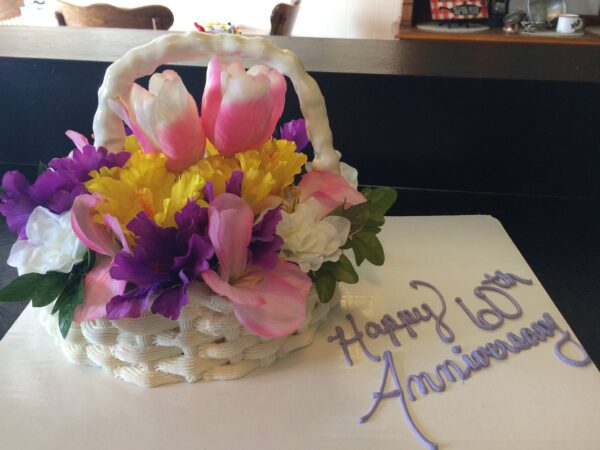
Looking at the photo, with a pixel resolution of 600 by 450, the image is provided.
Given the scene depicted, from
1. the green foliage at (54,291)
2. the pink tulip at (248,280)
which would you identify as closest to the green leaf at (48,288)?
the green foliage at (54,291)

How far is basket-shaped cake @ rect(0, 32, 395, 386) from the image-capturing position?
1.49 ft

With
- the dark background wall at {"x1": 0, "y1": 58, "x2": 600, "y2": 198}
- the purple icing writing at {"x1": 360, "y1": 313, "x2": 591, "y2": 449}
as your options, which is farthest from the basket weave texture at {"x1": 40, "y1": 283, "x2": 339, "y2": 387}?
the dark background wall at {"x1": 0, "y1": 58, "x2": 600, "y2": 198}

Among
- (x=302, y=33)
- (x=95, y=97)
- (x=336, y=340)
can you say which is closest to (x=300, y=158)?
(x=336, y=340)

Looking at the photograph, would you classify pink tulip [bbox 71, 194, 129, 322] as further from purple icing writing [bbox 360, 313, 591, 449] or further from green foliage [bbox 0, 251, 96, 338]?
purple icing writing [bbox 360, 313, 591, 449]

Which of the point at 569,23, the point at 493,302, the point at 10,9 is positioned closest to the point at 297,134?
the point at 493,302

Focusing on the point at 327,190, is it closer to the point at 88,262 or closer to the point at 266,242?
the point at 266,242

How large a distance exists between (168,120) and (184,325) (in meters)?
0.17

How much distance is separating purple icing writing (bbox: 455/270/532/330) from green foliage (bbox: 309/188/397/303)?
125mm

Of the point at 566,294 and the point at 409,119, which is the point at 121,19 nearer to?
the point at 409,119

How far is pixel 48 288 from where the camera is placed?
48cm

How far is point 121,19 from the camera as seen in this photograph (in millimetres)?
2037

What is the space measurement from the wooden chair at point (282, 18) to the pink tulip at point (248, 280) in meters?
1.81

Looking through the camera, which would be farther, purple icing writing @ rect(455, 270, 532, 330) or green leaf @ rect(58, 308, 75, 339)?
purple icing writing @ rect(455, 270, 532, 330)

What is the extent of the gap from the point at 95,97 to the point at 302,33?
2.30m
